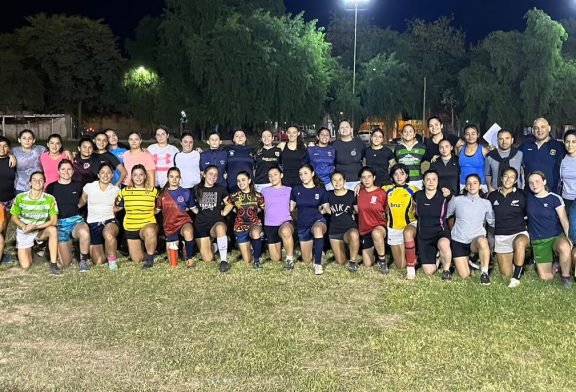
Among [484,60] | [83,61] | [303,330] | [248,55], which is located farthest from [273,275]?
[83,61]

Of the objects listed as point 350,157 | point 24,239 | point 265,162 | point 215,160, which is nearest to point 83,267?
point 24,239

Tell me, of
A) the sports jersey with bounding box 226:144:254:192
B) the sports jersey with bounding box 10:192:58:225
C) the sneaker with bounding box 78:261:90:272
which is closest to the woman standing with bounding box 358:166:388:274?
the sports jersey with bounding box 226:144:254:192

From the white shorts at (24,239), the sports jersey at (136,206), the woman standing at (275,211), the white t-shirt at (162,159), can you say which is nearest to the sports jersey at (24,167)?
the white shorts at (24,239)

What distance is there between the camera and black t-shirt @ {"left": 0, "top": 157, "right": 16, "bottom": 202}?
822 centimetres

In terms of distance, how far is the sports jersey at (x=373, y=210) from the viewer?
25.6 ft

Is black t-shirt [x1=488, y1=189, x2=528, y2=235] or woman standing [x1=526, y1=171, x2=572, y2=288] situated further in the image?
black t-shirt [x1=488, y1=189, x2=528, y2=235]

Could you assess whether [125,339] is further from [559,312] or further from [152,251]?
[559,312]

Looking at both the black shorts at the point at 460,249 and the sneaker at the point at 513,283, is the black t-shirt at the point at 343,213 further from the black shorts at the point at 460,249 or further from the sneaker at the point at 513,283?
the sneaker at the point at 513,283

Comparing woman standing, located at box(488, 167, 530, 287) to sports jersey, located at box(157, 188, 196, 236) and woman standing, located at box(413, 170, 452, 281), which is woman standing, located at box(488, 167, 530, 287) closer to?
woman standing, located at box(413, 170, 452, 281)

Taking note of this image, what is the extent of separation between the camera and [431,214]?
7.44 metres

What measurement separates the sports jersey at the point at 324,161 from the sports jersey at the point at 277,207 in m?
0.83

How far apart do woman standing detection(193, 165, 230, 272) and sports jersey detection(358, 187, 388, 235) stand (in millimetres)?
1871

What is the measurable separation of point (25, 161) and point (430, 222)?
570 centimetres

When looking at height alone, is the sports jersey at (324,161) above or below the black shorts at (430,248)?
above
